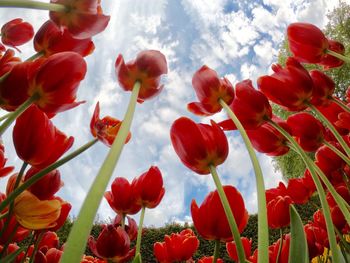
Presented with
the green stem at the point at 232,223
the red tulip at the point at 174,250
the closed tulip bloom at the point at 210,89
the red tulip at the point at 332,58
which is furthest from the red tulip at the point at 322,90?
the red tulip at the point at 174,250

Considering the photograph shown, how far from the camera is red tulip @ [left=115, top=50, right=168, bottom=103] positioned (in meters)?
0.54

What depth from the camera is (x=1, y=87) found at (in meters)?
0.50

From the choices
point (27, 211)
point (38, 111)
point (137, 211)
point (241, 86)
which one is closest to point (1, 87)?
point (38, 111)

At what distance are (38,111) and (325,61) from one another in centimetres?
72

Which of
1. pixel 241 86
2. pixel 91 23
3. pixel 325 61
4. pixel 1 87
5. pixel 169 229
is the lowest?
pixel 1 87

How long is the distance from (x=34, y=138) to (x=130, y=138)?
212 millimetres

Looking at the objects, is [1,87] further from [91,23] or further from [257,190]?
[257,190]

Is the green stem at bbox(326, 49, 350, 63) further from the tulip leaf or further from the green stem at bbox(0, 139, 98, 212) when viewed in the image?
the green stem at bbox(0, 139, 98, 212)

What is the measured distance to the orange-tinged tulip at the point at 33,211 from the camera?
575 millimetres

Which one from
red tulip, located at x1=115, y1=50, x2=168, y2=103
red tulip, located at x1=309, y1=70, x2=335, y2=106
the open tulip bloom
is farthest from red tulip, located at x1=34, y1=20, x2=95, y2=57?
red tulip, located at x1=309, y1=70, x2=335, y2=106

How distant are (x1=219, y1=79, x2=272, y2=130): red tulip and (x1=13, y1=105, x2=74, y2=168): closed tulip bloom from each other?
0.35m

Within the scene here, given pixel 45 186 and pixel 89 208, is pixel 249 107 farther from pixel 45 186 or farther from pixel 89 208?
pixel 89 208

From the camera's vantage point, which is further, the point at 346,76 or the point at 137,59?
the point at 346,76

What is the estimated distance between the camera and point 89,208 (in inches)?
11.9
